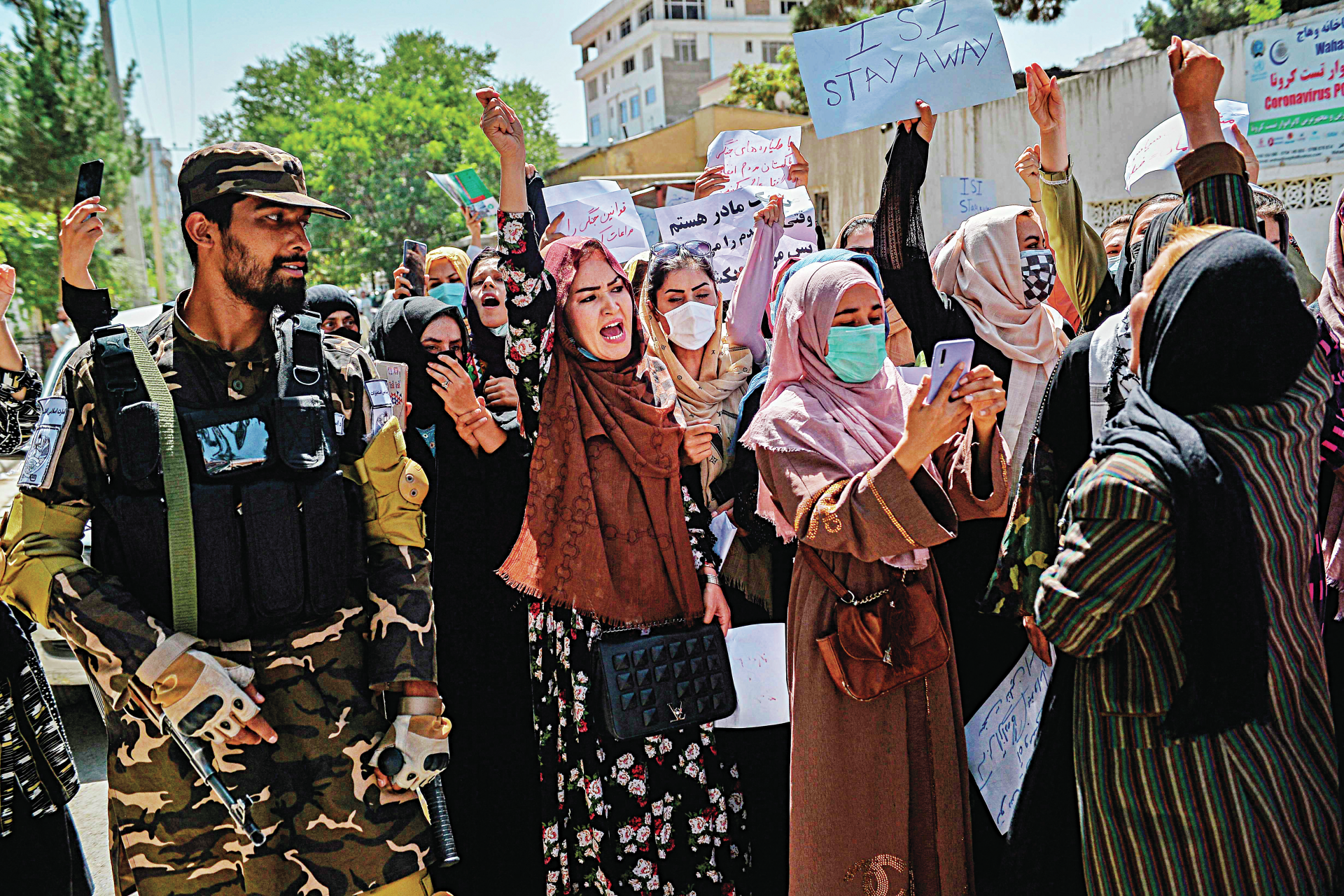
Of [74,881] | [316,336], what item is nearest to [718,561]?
[316,336]

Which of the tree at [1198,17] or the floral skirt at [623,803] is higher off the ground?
the tree at [1198,17]

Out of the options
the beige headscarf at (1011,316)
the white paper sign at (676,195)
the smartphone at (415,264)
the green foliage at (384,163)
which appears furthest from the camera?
the green foliage at (384,163)

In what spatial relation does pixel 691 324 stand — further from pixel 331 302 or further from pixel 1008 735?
pixel 331 302

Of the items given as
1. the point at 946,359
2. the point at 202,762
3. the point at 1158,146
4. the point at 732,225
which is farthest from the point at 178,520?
the point at 1158,146

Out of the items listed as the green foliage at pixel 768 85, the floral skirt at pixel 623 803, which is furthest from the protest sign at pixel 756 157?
the green foliage at pixel 768 85

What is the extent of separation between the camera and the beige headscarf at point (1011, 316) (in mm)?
3314

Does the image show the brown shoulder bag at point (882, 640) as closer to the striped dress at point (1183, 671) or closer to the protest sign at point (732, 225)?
the striped dress at point (1183, 671)

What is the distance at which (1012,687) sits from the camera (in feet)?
7.65

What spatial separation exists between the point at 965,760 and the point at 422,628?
133cm

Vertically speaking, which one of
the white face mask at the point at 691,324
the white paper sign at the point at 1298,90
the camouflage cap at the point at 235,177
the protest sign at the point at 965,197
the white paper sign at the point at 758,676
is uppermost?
the white paper sign at the point at 1298,90

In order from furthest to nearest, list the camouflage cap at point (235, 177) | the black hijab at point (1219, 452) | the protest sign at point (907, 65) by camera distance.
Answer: the protest sign at point (907, 65) → the camouflage cap at point (235, 177) → the black hijab at point (1219, 452)

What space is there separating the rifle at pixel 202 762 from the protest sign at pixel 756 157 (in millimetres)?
3241

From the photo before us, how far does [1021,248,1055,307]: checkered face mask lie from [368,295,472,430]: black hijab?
1937mm

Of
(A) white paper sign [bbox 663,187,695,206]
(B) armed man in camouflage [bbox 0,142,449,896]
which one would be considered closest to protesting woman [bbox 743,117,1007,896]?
(B) armed man in camouflage [bbox 0,142,449,896]
